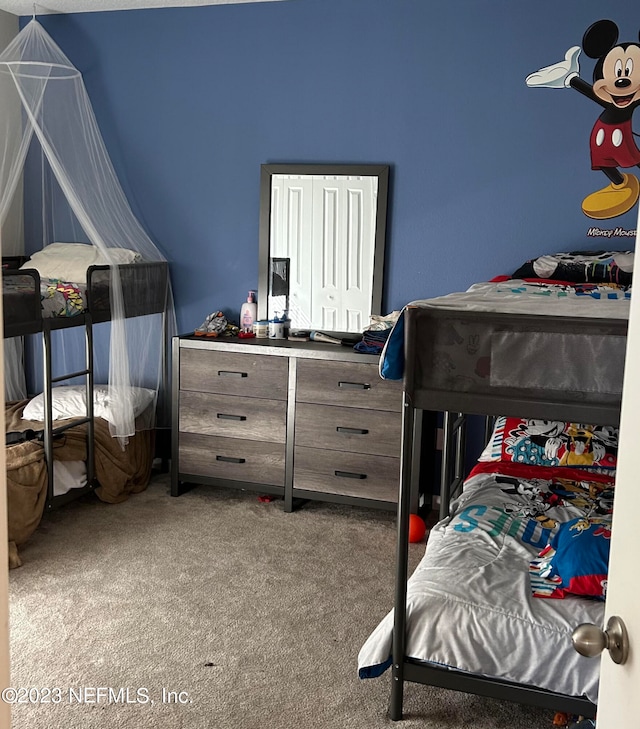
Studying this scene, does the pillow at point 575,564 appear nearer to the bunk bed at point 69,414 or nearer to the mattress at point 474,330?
the mattress at point 474,330

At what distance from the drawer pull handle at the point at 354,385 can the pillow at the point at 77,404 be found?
3.61ft

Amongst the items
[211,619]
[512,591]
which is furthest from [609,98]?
[211,619]

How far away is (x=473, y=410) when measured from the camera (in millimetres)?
2236

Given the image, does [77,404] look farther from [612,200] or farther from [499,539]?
[612,200]

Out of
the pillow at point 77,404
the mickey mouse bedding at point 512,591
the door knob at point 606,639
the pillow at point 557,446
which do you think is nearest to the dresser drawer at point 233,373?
the pillow at point 77,404

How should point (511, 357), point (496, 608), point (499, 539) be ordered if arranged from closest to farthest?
point (511, 357)
point (496, 608)
point (499, 539)

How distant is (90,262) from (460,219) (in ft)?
6.21

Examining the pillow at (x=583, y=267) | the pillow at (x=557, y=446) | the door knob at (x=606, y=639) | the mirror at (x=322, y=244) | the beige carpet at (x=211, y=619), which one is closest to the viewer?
the door knob at (x=606, y=639)

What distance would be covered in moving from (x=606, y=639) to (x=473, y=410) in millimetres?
1213

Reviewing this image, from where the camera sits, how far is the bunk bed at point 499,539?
7.03 ft

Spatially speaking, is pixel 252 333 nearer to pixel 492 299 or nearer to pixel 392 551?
pixel 392 551

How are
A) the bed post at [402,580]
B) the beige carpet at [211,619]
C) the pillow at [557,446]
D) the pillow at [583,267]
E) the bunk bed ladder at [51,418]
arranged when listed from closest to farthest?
1. the bed post at [402,580]
2. the beige carpet at [211,619]
3. the pillow at [557,446]
4. the pillow at [583,267]
5. the bunk bed ladder at [51,418]

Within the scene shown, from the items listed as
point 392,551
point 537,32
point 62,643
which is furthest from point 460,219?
point 62,643

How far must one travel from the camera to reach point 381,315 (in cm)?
446
